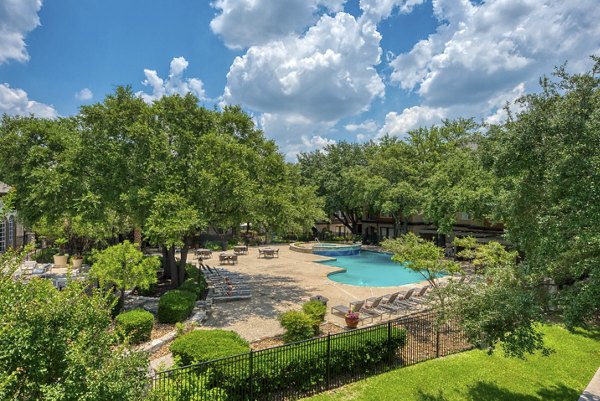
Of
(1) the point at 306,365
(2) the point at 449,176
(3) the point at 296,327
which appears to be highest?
(2) the point at 449,176

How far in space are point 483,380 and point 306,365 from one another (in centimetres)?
530

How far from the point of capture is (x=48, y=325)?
4414 mm

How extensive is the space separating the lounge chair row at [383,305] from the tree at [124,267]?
25.0 ft

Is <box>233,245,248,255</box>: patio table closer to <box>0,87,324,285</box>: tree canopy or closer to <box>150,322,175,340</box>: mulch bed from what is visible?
<box>0,87,324,285</box>: tree canopy

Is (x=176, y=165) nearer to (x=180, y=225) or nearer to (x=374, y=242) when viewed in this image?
(x=180, y=225)

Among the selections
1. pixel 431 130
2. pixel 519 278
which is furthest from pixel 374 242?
pixel 519 278

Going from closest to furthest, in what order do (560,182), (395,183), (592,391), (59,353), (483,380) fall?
(59,353), (560,182), (592,391), (483,380), (395,183)

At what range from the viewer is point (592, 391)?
31.4 ft

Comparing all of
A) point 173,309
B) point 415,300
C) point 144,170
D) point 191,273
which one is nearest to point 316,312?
point 173,309

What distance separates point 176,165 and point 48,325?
1262 cm

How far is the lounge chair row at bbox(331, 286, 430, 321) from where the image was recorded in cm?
1483

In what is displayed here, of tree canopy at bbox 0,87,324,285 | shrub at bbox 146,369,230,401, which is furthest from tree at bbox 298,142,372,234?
shrub at bbox 146,369,230,401

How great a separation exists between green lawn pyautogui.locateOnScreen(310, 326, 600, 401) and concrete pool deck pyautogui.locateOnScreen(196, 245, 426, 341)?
4.15 metres

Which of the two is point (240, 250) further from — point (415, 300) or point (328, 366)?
point (328, 366)
